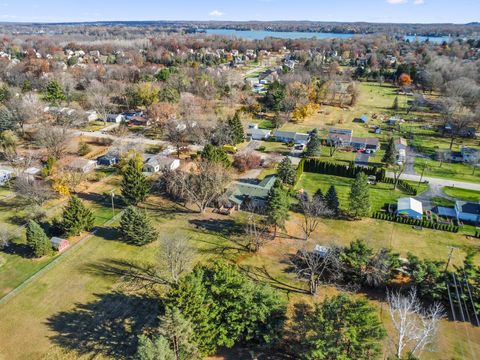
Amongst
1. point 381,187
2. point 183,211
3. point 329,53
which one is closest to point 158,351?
point 183,211

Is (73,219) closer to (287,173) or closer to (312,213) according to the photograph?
(312,213)

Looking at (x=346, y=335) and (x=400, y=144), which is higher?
(x=346, y=335)

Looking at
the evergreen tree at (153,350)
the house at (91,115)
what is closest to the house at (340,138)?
the evergreen tree at (153,350)

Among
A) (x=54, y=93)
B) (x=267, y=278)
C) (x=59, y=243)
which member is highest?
(x=54, y=93)

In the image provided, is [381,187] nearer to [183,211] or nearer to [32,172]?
[183,211]

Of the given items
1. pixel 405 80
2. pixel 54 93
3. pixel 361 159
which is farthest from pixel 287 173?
pixel 405 80

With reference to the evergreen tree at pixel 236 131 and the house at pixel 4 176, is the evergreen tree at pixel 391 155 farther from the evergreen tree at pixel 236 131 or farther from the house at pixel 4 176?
the house at pixel 4 176

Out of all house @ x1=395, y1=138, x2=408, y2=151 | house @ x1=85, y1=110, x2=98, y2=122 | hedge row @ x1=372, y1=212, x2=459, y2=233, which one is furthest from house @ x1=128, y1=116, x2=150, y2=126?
hedge row @ x1=372, y1=212, x2=459, y2=233
